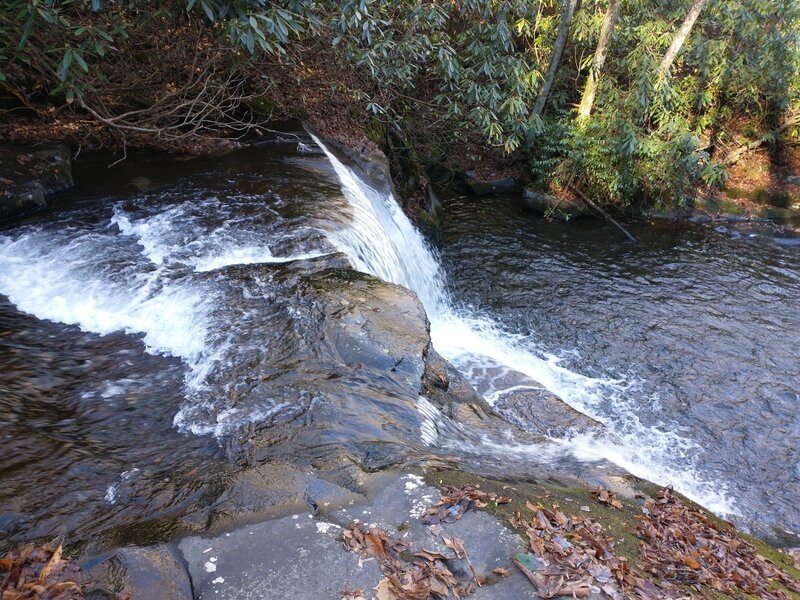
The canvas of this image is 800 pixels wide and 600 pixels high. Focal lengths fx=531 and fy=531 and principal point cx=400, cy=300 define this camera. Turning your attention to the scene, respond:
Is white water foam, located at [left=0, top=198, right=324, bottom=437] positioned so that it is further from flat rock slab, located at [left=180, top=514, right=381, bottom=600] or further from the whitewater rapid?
flat rock slab, located at [left=180, top=514, right=381, bottom=600]

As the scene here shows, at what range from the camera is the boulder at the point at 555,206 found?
13.5 m

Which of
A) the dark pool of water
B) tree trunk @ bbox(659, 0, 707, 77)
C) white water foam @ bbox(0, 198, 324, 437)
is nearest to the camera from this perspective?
white water foam @ bbox(0, 198, 324, 437)

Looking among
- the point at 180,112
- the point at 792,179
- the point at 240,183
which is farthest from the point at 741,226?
the point at 180,112

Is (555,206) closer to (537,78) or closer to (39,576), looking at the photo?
(537,78)

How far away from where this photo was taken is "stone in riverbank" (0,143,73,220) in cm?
729

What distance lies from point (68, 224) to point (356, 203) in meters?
4.08

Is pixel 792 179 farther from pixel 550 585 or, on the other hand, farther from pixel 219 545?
pixel 219 545

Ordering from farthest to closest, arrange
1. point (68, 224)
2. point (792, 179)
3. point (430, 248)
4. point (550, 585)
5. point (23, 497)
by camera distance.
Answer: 1. point (792, 179)
2. point (430, 248)
3. point (68, 224)
4. point (23, 497)
5. point (550, 585)

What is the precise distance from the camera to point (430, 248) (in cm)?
1135

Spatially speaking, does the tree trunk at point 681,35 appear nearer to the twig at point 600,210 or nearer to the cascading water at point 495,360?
the twig at point 600,210

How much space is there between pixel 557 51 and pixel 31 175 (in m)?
12.1

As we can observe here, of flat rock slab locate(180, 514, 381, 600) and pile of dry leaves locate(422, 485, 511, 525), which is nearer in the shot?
flat rock slab locate(180, 514, 381, 600)

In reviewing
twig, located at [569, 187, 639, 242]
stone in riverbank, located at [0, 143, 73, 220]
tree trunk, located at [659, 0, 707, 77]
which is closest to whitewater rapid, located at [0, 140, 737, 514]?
stone in riverbank, located at [0, 143, 73, 220]

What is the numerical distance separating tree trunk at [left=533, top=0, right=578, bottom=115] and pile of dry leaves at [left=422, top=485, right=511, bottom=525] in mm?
12331
